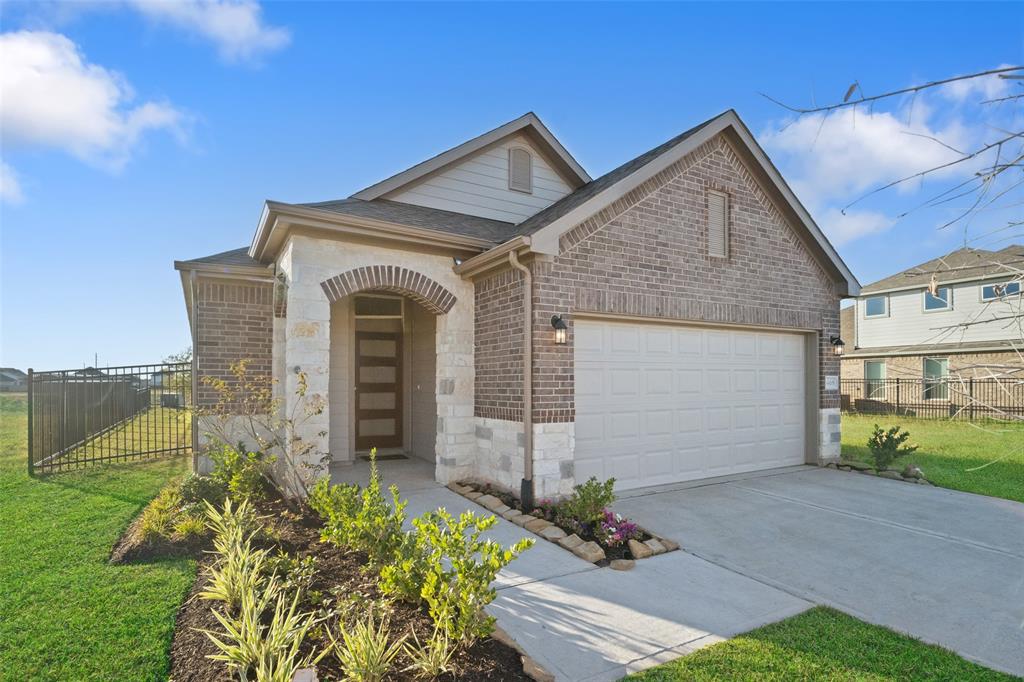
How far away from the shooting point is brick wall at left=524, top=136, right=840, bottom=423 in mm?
7012

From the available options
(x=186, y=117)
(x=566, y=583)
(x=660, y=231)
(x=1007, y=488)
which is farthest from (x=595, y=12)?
(x=1007, y=488)

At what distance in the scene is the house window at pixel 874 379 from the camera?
21.9m

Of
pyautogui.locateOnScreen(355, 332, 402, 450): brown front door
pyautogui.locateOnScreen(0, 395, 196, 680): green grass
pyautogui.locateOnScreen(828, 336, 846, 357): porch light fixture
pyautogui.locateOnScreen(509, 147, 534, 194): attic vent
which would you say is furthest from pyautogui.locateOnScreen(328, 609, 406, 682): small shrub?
pyautogui.locateOnScreen(828, 336, 846, 357): porch light fixture

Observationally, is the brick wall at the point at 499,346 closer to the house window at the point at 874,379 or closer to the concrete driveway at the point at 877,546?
the concrete driveway at the point at 877,546

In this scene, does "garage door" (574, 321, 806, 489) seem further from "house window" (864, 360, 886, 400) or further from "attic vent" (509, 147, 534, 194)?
"house window" (864, 360, 886, 400)

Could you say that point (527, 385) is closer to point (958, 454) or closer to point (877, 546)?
point (877, 546)

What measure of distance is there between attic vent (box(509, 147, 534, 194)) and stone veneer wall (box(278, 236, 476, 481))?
3.60 meters

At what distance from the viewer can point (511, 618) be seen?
3896 millimetres

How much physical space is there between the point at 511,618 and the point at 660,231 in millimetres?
5922

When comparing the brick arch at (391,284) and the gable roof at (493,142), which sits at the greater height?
the gable roof at (493,142)

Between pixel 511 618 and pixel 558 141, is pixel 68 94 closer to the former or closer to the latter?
pixel 511 618

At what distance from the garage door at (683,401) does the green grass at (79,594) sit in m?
4.98

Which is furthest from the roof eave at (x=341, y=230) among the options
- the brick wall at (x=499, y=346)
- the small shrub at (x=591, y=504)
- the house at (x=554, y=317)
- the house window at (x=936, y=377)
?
the house window at (x=936, y=377)

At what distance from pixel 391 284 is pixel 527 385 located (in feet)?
8.12
